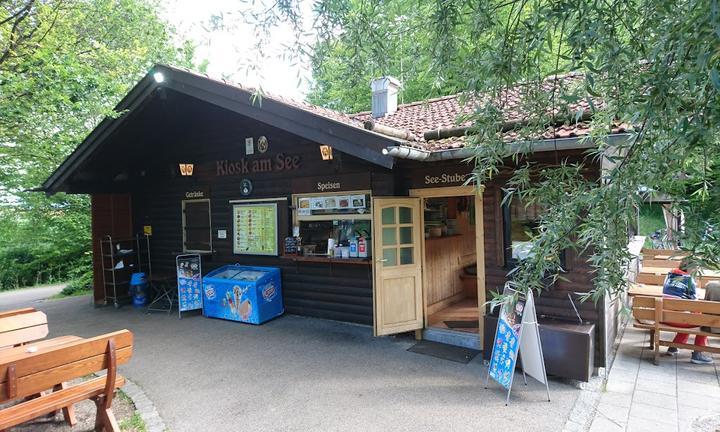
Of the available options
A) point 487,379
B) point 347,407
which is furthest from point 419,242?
point 347,407

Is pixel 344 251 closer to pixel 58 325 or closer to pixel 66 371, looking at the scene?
pixel 66 371

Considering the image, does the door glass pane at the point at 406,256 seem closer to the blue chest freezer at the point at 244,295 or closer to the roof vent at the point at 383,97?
the blue chest freezer at the point at 244,295

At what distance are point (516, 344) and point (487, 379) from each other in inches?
22.2

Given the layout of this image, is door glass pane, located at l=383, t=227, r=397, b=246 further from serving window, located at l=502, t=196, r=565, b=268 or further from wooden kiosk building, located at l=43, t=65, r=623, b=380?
serving window, located at l=502, t=196, r=565, b=268

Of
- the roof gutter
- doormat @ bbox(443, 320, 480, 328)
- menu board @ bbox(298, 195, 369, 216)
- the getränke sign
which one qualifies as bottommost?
doormat @ bbox(443, 320, 480, 328)

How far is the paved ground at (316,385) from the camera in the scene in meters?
3.27

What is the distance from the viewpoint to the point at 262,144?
6.59 metres

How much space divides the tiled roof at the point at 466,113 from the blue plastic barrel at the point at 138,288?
13.9 ft

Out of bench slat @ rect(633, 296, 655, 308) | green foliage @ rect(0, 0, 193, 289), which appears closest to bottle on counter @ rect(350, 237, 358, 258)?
bench slat @ rect(633, 296, 655, 308)

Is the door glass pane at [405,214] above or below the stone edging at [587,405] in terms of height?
above

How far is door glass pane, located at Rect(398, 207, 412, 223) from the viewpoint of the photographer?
5231 mm

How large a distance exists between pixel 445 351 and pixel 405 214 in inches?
69.0

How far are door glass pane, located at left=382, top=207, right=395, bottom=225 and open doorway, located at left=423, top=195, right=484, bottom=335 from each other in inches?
32.9

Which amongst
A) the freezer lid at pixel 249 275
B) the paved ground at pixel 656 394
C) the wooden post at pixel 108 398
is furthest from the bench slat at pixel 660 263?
the wooden post at pixel 108 398
